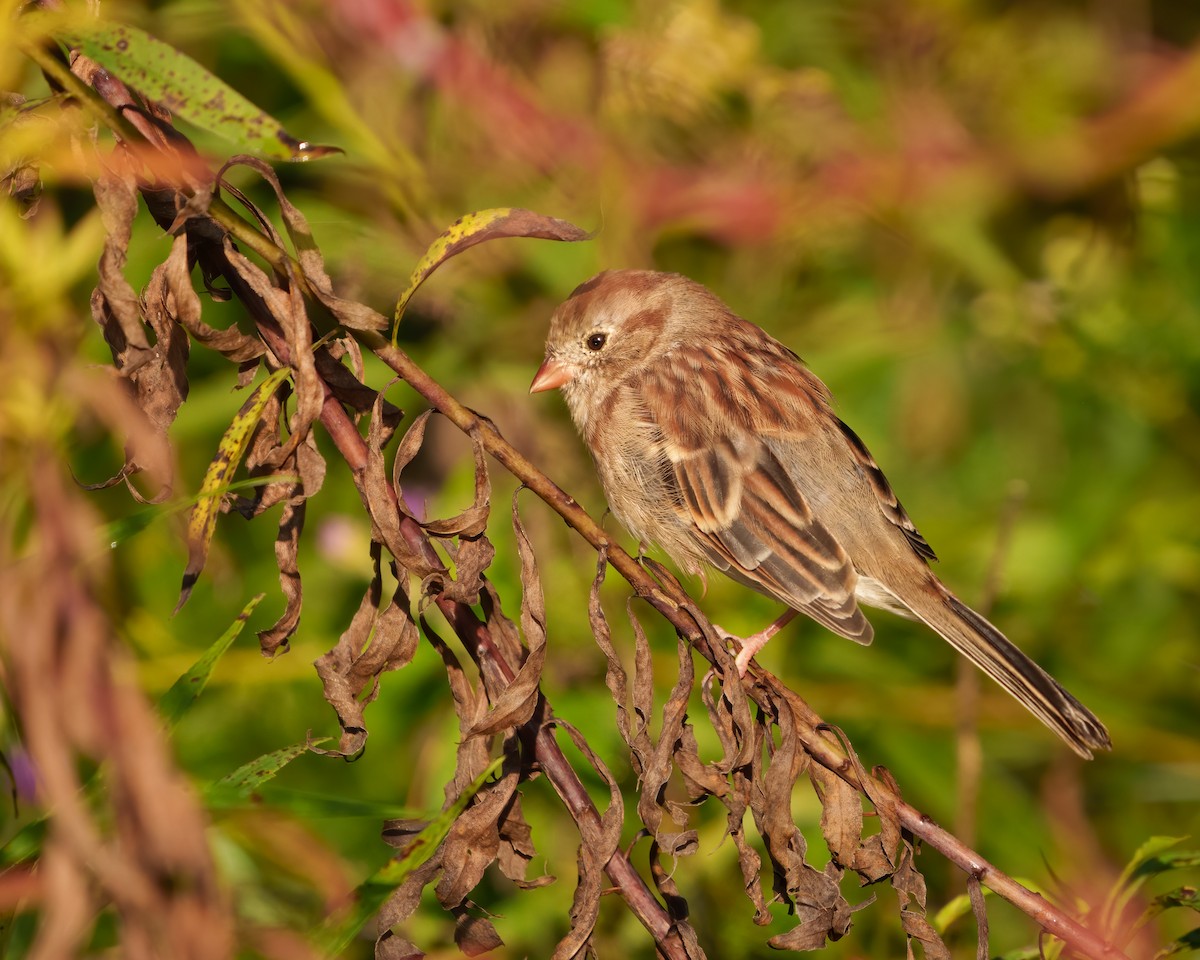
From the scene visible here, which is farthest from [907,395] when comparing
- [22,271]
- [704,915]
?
[22,271]

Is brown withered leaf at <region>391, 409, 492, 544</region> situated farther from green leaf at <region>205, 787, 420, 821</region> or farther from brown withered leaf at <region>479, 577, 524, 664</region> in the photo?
green leaf at <region>205, 787, 420, 821</region>

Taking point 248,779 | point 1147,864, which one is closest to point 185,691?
point 248,779

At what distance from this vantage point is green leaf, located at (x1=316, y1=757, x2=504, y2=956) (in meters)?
1.41

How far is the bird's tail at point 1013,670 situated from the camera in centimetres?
273

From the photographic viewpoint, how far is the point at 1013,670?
9.21ft

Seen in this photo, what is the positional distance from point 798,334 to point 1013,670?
6.20 feet

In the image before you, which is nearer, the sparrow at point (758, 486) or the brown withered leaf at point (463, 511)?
the brown withered leaf at point (463, 511)

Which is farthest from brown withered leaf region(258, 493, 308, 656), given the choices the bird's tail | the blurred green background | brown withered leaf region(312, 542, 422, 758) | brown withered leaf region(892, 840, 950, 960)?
the bird's tail

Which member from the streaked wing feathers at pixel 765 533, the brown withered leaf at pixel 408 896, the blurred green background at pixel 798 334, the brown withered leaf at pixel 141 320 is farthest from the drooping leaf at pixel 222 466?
the streaked wing feathers at pixel 765 533

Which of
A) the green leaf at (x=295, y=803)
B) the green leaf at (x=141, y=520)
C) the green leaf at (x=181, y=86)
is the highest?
the green leaf at (x=181, y=86)

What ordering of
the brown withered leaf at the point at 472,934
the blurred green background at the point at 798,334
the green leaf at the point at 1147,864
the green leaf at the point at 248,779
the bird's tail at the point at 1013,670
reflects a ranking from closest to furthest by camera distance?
the green leaf at the point at 248,779 → the brown withered leaf at the point at 472,934 → the green leaf at the point at 1147,864 → the bird's tail at the point at 1013,670 → the blurred green background at the point at 798,334

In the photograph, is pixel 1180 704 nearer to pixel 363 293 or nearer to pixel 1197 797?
pixel 1197 797

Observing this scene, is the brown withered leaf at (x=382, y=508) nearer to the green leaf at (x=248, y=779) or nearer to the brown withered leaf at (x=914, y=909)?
the green leaf at (x=248, y=779)

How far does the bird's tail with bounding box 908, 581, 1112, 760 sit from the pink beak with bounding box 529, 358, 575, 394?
1.05 meters
